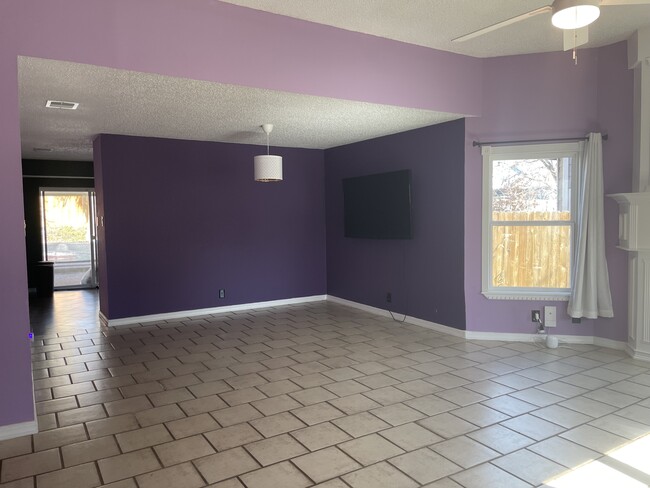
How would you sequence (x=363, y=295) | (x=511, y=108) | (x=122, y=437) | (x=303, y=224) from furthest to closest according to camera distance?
1. (x=303, y=224)
2. (x=363, y=295)
3. (x=511, y=108)
4. (x=122, y=437)

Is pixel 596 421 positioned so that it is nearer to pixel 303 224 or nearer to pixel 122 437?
pixel 122 437

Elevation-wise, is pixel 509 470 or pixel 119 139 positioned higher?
pixel 119 139

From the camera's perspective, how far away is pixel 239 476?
2.36 m

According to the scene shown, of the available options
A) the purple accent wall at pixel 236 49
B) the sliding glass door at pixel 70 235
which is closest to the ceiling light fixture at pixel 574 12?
the purple accent wall at pixel 236 49

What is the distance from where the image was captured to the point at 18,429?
285 centimetres

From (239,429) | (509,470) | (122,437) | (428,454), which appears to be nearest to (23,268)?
(122,437)

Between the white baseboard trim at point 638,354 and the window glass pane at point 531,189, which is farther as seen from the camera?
the window glass pane at point 531,189

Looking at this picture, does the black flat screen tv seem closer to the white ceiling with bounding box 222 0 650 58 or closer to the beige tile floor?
the beige tile floor

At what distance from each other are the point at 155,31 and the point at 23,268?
171 cm

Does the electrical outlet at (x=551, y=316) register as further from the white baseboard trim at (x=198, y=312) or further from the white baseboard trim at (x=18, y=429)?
the white baseboard trim at (x=18, y=429)

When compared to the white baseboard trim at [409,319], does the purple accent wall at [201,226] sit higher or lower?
higher

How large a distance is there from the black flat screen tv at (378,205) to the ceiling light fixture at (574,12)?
3135mm

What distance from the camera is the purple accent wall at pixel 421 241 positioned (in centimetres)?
495

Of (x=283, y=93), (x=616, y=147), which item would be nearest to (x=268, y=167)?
(x=283, y=93)
